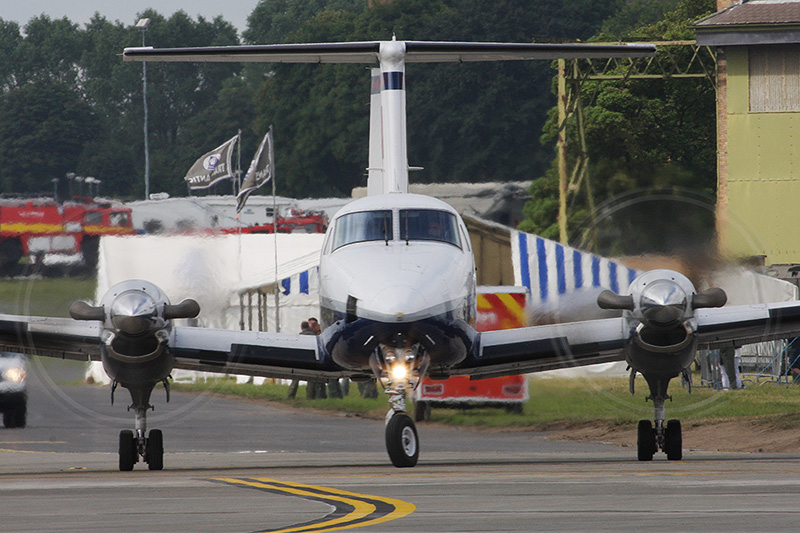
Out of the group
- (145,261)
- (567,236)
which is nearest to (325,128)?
(567,236)

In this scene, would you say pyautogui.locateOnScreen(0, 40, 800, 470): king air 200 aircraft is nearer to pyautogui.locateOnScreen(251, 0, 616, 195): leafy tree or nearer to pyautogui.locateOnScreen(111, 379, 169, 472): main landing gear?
pyautogui.locateOnScreen(111, 379, 169, 472): main landing gear

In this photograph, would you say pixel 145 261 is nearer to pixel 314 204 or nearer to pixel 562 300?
pixel 562 300

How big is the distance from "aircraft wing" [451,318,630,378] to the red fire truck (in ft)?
37.9

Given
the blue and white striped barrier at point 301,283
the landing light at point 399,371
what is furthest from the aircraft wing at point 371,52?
the blue and white striped barrier at point 301,283

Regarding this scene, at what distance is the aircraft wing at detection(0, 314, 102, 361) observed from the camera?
614 inches

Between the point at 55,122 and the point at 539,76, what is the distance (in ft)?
117

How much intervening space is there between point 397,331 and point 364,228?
184 centimetres

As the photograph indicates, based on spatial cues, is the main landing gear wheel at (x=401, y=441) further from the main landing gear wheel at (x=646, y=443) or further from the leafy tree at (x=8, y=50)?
the leafy tree at (x=8, y=50)

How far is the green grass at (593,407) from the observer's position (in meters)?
23.4

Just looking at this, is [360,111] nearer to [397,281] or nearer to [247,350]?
[247,350]

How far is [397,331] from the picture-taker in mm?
14086

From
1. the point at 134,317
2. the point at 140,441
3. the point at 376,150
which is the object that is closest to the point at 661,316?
the point at 134,317

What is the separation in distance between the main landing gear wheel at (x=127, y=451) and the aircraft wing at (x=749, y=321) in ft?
22.7

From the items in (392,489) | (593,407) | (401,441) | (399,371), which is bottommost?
(392,489)
